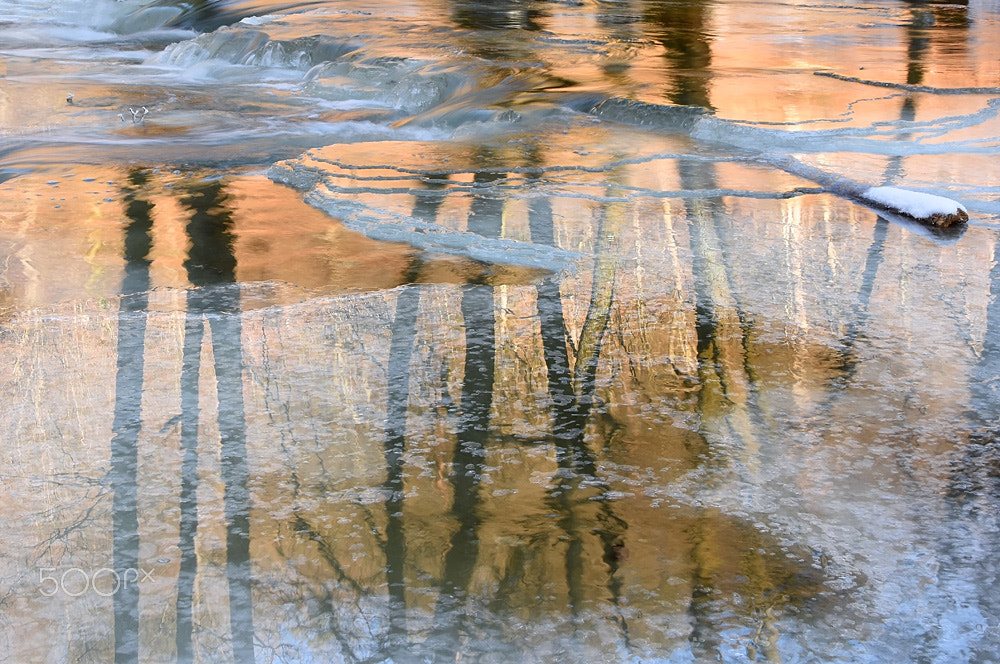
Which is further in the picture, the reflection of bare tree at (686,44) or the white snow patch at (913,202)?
the reflection of bare tree at (686,44)

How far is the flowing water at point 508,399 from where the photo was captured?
173cm

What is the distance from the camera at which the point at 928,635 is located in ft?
5.51

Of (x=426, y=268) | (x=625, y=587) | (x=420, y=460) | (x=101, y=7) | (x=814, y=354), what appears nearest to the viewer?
(x=625, y=587)

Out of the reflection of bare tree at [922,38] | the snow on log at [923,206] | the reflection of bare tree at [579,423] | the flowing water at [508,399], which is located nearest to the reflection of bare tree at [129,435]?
the flowing water at [508,399]

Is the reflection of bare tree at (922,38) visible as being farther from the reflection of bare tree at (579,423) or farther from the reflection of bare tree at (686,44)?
the reflection of bare tree at (579,423)

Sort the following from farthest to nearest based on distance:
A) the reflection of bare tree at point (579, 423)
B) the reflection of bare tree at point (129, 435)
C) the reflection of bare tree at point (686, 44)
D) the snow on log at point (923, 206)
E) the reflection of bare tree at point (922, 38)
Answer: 1. the reflection of bare tree at point (686, 44)
2. the reflection of bare tree at point (922, 38)
3. the snow on log at point (923, 206)
4. the reflection of bare tree at point (579, 423)
5. the reflection of bare tree at point (129, 435)

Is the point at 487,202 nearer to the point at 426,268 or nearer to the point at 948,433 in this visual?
the point at 426,268

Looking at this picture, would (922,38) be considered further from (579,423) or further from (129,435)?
(129,435)

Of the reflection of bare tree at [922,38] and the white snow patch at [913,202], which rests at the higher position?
the reflection of bare tree at [922,38]

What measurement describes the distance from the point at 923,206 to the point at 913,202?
0.06 meters

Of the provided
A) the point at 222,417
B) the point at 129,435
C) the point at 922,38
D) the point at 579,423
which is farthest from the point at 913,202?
the point at 922,38

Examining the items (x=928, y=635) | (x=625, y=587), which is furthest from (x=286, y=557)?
(x=928, y=635)

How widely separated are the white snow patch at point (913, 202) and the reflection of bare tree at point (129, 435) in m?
3.19

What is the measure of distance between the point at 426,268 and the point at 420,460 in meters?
1.48
